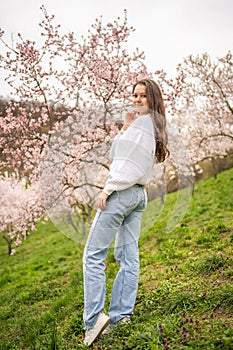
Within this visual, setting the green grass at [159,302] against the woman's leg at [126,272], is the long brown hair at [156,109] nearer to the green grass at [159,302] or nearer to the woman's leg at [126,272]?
the woman's leg at [126,272]

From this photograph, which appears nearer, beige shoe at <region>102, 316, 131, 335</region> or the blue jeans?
the blue jeans

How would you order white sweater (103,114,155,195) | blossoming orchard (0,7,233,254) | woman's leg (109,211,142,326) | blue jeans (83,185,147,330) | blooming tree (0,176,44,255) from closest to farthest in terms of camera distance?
1. white sweater (103,114,155,195)
2. blue jeans (83,185,147,330)
3. woman's leg (109,211,142,326)
4. blossoming orchard (0,7,233,254)
5. blooming tree (0,176,44,255)

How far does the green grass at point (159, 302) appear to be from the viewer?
2760 millimetres

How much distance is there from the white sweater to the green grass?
0.99 m

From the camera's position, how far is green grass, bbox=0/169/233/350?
276 cm

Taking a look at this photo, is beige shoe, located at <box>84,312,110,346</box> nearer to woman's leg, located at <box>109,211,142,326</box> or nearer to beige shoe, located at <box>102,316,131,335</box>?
beige shoe, located at <box>102,316,131,335</box>

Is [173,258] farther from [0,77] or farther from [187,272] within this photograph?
[0,77]

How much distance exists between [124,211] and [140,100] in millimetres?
1024

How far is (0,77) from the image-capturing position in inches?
259

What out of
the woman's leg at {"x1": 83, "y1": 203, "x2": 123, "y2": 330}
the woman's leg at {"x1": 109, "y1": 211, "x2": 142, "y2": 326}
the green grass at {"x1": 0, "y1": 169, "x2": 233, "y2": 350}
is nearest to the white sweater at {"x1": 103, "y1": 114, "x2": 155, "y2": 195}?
the woman's leg at {"x1": 83, "y1": 203, "x2": 123, "y2": 330}

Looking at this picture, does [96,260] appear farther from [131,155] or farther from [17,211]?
[17,211]

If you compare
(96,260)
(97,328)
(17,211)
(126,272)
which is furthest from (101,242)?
(17,211)

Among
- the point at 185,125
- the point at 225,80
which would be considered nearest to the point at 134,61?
the point at 225,80

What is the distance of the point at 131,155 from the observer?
2961 mm
